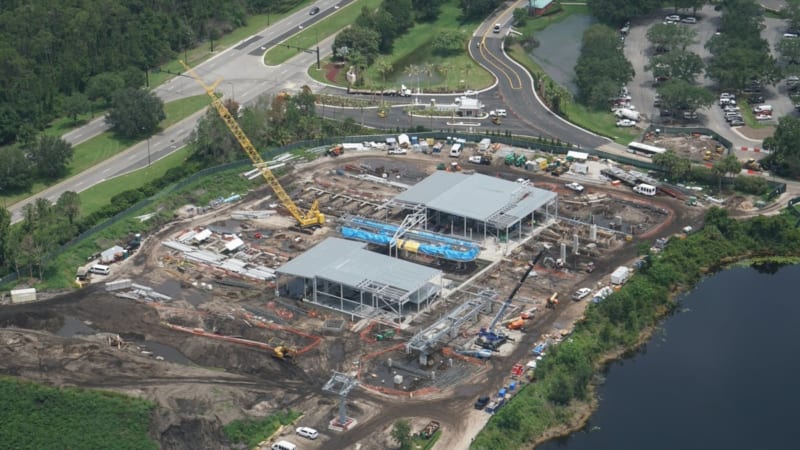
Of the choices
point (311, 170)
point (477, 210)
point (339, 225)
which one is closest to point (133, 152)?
point (311, 170)

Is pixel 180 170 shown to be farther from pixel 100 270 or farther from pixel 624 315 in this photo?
pixel 624 315

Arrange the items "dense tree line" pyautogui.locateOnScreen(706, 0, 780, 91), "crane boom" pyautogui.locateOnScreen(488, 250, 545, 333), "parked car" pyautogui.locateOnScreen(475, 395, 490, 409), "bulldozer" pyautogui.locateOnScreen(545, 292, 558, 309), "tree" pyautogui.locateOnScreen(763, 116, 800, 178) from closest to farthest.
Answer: "parked car" pyautogui.locateOnScreen(475, 395, 490, 409)
"crane boom" pyautogui.locateOnScreen(488, 250, 545, 333)
"bulldozer" pyautogui.locateOnScreen(545, 292, 558, 309)
"tree" pyautogui.locateOnScreen(763, 116, 800, 178)
"dense tree line" pyautogui.locateOnScreen(706, 0, 780, 91)

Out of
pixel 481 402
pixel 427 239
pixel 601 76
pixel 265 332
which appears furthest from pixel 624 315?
pixel 601 76

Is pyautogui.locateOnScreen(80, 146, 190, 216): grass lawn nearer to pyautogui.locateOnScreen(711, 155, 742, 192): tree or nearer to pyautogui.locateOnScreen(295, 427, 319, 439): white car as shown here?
pyautogui.locateOnScreen(295, 427, 319, 439): white car

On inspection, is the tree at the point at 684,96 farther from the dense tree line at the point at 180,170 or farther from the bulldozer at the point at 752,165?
the dense tree line at the point at 180,170

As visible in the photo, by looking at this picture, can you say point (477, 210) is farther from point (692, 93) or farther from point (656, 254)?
point (692, 93)

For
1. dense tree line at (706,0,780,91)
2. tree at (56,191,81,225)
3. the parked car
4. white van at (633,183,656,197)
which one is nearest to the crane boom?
the parked car
